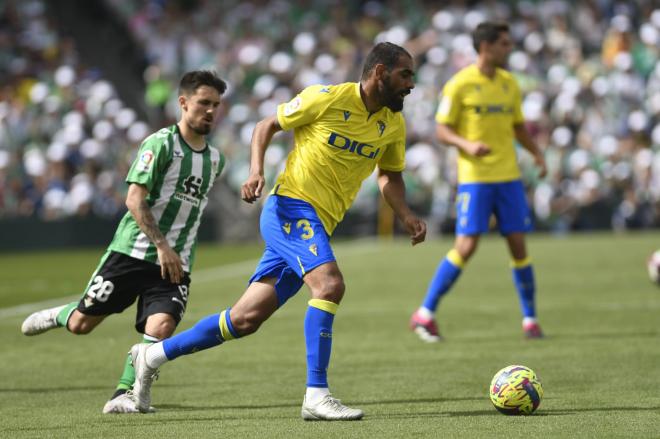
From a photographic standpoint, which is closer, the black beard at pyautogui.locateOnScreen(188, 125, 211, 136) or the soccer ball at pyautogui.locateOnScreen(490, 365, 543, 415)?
the soccer ball at pyautogui.locateOnScreen(490, 365, 543, 415)

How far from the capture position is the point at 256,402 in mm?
7105

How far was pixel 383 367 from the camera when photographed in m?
8.57

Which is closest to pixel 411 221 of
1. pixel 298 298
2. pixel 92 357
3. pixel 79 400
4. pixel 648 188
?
pixel 79 400

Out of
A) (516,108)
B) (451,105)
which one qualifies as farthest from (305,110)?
(516,108)

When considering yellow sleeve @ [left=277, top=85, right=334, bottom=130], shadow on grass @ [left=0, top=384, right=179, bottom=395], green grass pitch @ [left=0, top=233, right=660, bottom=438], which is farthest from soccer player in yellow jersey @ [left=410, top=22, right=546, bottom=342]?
yellow sleeve @ [left=277, top=85, right=334, bottom=130]

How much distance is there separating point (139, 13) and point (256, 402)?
2545 centimetres

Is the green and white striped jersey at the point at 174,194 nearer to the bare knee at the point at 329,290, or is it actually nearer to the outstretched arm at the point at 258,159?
the outstretched arm at the point at 258,159

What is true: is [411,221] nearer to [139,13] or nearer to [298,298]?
[298,298]

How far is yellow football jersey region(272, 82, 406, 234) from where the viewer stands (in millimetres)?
6746

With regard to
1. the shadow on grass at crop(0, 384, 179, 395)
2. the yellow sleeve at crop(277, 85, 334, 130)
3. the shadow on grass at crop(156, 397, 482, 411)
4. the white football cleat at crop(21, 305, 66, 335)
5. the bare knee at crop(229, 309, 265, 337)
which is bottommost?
the shadow on grass at crop(0, 384, 179, 395)

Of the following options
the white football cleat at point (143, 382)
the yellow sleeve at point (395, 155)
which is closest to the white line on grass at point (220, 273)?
the white football cleat at point (143, 382)

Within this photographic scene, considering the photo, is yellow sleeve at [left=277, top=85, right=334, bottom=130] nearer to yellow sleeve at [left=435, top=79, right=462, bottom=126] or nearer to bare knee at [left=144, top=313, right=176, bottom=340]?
bare knee at [left=144, top=313, right=176, bottom=340]

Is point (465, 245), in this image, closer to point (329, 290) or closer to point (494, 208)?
point (494, 208)

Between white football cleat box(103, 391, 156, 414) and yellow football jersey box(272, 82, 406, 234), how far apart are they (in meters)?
1.46
